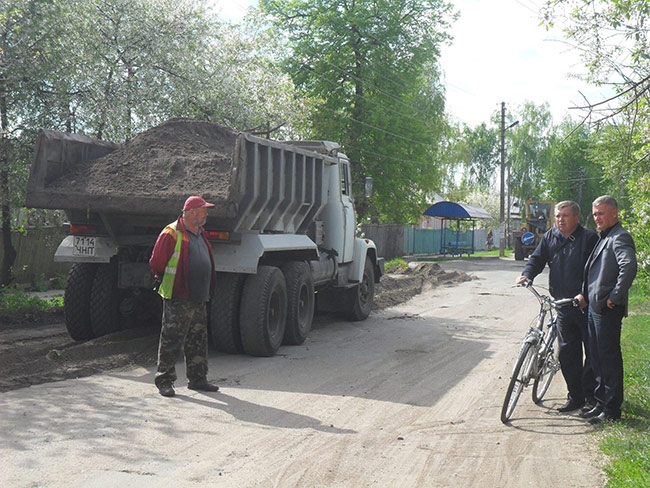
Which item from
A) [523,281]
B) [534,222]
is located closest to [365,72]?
[534,222]

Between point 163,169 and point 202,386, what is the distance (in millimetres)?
3012

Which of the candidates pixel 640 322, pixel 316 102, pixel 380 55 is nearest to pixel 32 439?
pixel 640 322

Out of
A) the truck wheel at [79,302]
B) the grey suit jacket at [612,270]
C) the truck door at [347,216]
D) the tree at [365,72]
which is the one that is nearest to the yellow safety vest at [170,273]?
the truck wheel at [79,302]

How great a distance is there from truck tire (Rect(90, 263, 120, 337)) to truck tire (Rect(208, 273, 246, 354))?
57.7 inches

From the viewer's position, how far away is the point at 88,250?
10.0 metres

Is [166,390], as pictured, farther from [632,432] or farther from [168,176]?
[632,432]

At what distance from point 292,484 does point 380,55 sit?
3424cm

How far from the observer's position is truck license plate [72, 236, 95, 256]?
1002cm

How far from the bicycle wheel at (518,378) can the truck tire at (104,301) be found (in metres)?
5.63

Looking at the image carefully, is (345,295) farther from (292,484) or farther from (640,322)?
(292,484)

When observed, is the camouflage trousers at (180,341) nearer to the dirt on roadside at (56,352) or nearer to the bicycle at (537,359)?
the dirt on roadside at (56,352)

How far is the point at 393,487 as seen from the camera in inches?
197

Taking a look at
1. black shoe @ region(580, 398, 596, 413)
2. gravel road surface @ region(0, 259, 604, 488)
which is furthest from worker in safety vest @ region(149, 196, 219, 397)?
black shoe @ region(580, 398, 596, 413)

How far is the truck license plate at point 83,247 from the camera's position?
395 inches
